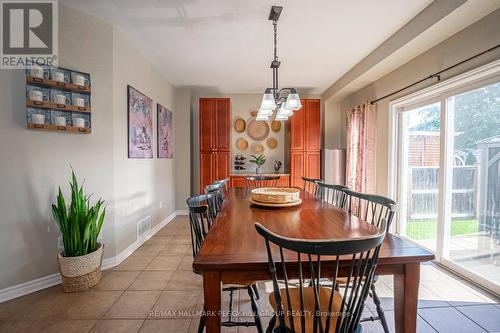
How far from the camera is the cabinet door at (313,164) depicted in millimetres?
4812

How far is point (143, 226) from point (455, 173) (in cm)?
387

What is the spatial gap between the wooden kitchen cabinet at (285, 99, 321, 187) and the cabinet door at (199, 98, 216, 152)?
162 cm

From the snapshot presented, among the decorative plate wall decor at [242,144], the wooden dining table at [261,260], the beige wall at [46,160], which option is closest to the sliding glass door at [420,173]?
the wooden dining table at [261,260]

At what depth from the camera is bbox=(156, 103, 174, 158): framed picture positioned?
12.7ft

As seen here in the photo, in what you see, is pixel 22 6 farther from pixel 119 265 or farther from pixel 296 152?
pixel 296 152

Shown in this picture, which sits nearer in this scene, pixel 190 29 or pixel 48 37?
pixel 48 37

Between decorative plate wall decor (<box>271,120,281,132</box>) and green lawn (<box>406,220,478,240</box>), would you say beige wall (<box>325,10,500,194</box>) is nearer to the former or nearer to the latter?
green lawn (<box>406,220,478,240</box>)

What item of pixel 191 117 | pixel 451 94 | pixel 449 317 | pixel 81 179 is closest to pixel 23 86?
pixel 81 179

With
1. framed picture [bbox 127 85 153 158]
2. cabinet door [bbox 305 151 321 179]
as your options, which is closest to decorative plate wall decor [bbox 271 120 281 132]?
cabinet door [bbox 305 151 321 179]

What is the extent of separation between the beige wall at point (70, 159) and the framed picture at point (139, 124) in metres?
0.10

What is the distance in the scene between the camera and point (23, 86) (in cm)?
198

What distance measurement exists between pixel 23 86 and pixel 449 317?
3897 mm

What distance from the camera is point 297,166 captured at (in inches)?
189

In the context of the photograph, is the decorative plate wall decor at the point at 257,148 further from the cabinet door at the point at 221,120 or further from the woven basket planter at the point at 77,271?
the woven basket planter at the point at 77,271
